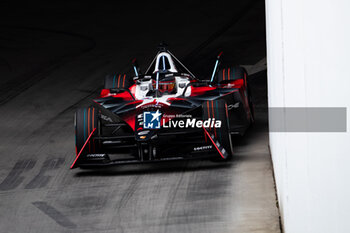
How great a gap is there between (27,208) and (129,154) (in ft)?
7.75

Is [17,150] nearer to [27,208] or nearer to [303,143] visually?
[27,208]

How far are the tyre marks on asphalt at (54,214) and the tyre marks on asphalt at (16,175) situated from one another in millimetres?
895

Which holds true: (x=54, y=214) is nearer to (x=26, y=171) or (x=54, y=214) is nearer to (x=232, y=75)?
(x=26, y=171)

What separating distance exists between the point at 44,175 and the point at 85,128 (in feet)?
2.91

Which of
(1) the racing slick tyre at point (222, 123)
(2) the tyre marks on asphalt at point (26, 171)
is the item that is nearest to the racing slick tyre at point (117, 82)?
(2) the tyre marks on asphalt at point (26, 171)

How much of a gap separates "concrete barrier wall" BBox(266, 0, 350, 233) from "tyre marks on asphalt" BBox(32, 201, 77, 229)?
9.21 feet

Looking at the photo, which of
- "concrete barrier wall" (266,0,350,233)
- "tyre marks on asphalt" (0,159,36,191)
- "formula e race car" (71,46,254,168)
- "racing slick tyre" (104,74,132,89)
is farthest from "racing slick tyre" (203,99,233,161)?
"concrete barrier wall" (266,0,350,233)

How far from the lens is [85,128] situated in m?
8.38

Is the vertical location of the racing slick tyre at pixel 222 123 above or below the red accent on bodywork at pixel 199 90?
below

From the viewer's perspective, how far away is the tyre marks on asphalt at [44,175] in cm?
813

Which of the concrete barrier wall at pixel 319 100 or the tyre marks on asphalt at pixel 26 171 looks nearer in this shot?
the concrete barrier wall at pixel 319 100

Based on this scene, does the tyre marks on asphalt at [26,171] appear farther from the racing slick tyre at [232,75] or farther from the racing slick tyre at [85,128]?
the racing slick tyre at [232,75]

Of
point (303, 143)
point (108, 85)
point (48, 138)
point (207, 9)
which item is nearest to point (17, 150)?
point (48, 138)

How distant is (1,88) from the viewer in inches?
574
